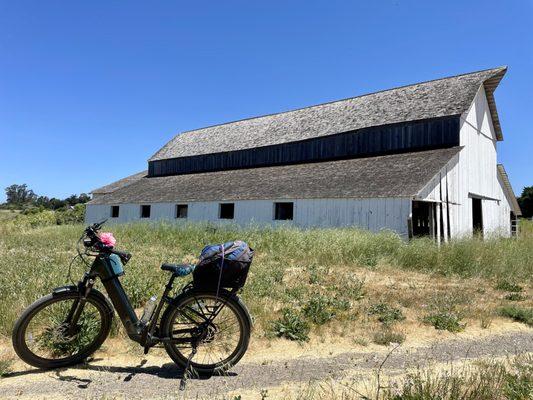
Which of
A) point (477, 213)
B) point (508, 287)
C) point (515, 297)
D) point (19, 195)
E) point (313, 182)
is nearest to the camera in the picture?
point (515, 297)

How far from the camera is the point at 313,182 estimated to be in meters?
19.9

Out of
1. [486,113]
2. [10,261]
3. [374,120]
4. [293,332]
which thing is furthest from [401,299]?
[486,113]

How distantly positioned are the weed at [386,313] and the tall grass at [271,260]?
20.8 inches

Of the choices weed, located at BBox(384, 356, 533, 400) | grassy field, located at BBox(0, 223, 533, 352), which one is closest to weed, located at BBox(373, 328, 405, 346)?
grassy field, located at BBox(0, 223, 533, 352)

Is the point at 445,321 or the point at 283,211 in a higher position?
the point at 283,211

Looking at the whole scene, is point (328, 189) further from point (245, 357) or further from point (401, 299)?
point (245, 357)

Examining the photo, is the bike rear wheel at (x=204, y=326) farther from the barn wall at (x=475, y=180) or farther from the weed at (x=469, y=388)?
the barn wall at (x=475, y=180)

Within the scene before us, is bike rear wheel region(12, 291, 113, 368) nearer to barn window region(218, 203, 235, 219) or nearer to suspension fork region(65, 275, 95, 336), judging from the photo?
suspension fork region(65, 275, 95, 336)

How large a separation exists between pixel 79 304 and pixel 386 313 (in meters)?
4.16

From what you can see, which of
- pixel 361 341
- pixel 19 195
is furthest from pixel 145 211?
pixel 19 195

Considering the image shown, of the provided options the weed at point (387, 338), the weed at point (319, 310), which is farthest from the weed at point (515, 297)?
the weed at point (319, 310)

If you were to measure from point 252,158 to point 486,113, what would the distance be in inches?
587

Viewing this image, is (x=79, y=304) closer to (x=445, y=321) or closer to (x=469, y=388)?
(x=469, y=388)

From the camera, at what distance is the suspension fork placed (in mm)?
3886
